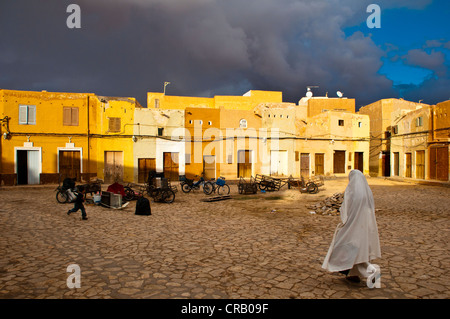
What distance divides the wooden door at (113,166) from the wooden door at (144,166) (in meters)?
1.44

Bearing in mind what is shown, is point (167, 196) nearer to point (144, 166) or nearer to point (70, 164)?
point (144, 166)

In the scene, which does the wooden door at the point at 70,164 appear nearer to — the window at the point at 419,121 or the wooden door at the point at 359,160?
the wooden door at the point at 359,160

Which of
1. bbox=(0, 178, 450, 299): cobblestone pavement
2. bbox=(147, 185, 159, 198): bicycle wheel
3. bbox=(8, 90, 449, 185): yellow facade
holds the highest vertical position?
bbox=(8, 90, 449, 185): yellow facade

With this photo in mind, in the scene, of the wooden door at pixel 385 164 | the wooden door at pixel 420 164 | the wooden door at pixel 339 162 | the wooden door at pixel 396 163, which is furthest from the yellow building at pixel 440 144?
the wooden door at pixel 385 164

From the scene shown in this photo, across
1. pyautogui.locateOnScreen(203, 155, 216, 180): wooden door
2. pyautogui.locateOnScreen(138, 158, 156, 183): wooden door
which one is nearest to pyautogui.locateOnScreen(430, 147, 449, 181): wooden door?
pyautogui.locateOnScreen(203, 155, 216, 180): wooden door

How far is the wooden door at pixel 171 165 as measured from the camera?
80.0ft

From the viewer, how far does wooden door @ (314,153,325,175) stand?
90.5 feet

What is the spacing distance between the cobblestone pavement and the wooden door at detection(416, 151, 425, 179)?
50.5 ft

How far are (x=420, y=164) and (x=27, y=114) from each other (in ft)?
98.4

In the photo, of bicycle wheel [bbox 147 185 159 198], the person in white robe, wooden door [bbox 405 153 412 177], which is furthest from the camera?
wooden door [bbox 405 153 412 177]

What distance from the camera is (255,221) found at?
30.0 ft

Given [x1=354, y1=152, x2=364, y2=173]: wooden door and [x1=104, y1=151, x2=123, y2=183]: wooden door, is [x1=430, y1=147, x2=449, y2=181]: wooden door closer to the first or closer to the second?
[x1=354, y1=152, x2=364, y2=173]: wooden door

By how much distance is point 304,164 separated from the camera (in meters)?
27.4
